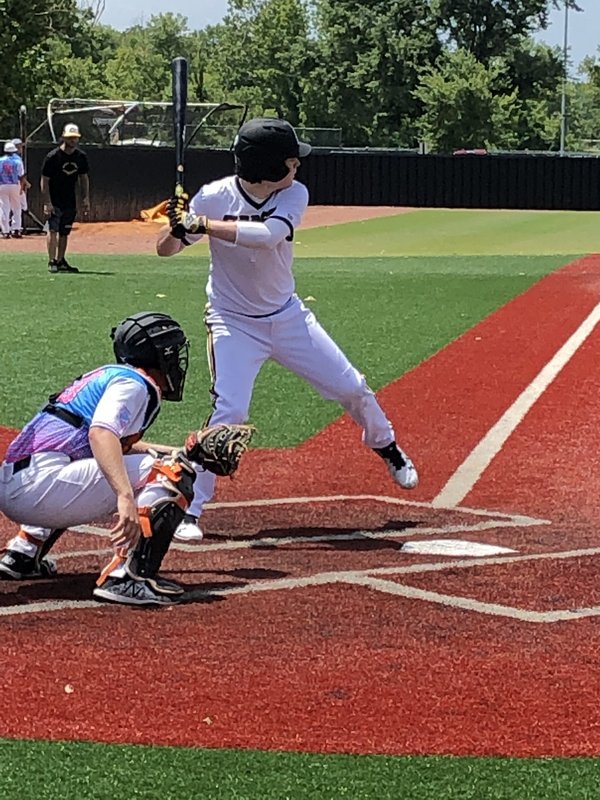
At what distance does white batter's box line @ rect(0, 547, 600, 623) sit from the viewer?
5.57 m

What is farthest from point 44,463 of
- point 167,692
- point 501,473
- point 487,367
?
point 487,367

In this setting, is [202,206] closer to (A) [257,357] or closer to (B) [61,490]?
(A) [257,357]

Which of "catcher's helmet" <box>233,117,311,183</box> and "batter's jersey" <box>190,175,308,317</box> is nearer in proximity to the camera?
"catcher's helmet" <box>233,117,311,183</box>

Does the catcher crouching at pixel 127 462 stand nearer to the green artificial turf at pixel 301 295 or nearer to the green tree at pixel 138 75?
the green artificial turf at pixel 301 295

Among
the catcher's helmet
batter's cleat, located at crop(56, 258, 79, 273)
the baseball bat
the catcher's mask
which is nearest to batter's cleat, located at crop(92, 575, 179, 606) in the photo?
the catcher's mask

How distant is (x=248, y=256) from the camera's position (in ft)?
22.9

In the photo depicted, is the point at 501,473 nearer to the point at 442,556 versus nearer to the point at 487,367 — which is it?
the point at 442,556

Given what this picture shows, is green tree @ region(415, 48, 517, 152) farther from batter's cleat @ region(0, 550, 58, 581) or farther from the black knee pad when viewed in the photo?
the black knee pad

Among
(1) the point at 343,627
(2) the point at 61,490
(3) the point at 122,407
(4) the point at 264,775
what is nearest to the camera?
(4) the point at 264,775

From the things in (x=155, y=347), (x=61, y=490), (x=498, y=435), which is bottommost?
(x=498, y=435)

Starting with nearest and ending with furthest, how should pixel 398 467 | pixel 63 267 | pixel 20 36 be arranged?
pixel 398 467 < pixel 63 267 < pixel 20 36

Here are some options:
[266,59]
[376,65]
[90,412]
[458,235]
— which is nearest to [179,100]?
[90,412]

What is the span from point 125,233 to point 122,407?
28408 millimetres

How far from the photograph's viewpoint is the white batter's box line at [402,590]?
18.3 ft
